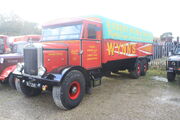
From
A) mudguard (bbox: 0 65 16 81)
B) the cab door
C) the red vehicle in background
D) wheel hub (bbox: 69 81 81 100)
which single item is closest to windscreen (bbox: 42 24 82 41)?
the cab door

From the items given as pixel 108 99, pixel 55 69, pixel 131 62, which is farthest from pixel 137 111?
pixel 131 62

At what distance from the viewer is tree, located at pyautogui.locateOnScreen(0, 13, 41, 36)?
25.9 m

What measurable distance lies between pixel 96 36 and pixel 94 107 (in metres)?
2.30

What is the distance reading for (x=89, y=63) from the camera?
4844 mm

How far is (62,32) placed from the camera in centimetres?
480

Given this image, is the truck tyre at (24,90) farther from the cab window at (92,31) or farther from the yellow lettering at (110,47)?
the yellow lettering at (110,47)

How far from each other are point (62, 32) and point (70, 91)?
1.94 metres

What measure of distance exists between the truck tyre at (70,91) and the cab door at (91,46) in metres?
0.65

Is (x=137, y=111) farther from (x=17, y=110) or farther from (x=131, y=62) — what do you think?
(x=131, y=62)

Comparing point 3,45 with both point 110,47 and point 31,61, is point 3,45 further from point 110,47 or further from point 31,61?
point 110,47

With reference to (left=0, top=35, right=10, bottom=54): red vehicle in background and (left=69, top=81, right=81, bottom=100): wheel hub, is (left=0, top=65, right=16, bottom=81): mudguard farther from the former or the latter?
(left=0, top=35, right=10, bottom=54): red vehicle in background

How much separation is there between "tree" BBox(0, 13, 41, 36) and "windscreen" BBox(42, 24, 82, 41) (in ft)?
77.1

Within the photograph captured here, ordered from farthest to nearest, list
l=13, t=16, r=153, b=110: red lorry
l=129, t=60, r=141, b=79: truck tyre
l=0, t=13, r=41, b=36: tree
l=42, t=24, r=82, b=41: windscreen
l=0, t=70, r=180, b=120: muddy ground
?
l=0, t=13, r=41, b=36: tree, l=129, t=60, r=141, b=79: truck tyre, l=42, t=24, r=82, b=41: windscreen, l=13, t=16, r=153, b=110: red lorry, l=0, t=70, r=180, b=120: muddy ground

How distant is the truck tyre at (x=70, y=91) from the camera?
3.67 metres
